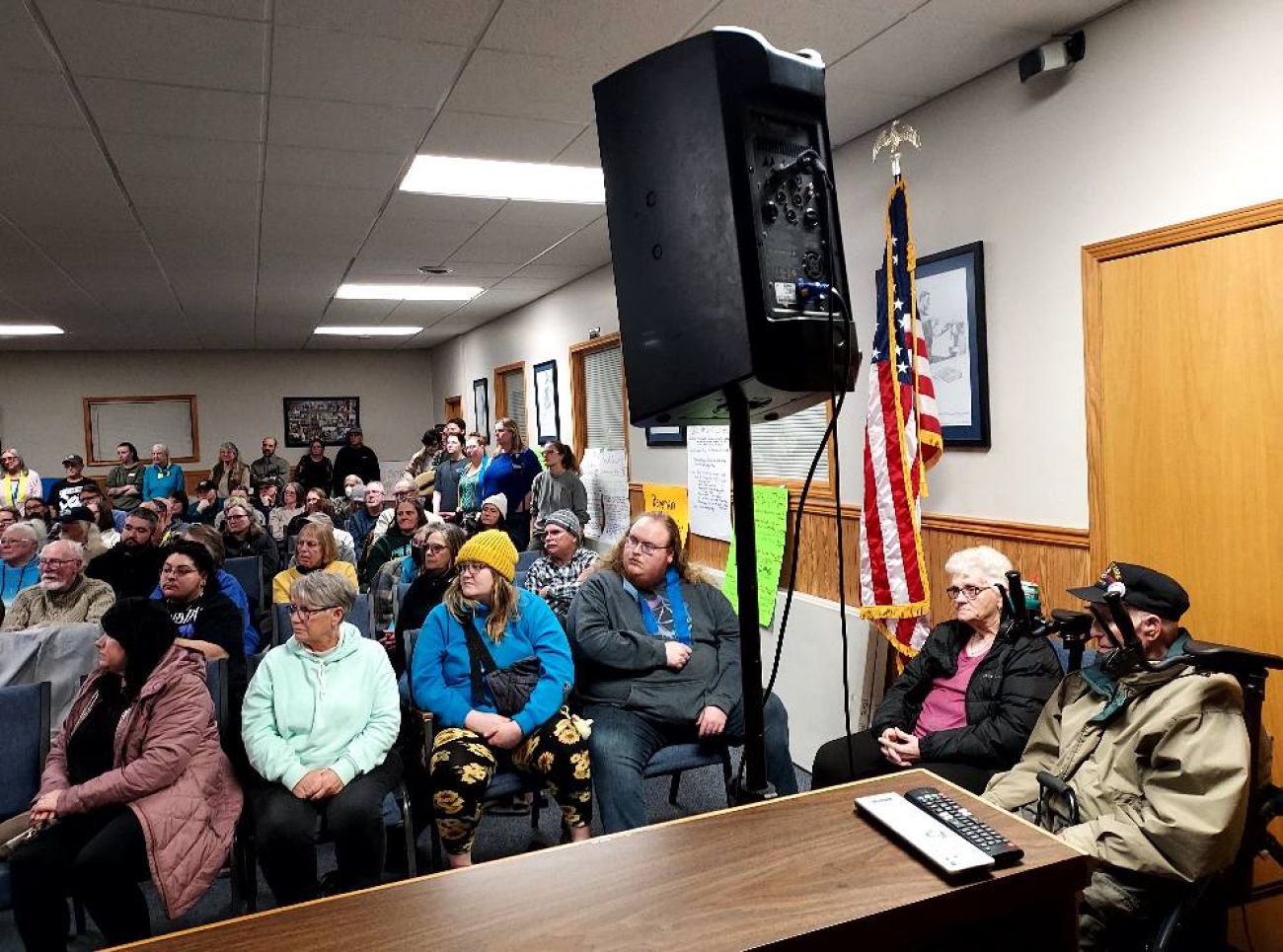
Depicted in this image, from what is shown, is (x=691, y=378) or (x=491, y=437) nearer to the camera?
(x=691, y=378)

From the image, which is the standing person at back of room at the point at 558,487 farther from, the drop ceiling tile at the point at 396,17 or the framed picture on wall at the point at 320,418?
the framed picture on wall at the point at 320,418

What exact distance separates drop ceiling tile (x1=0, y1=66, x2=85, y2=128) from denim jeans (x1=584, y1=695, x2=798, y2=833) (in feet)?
9.00

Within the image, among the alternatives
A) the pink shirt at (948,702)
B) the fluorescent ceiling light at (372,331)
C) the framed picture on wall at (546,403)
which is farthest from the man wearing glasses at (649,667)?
the fluorescent ceiling light at (372,331)

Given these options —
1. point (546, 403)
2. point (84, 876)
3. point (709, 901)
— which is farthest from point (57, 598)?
point (546, 403)

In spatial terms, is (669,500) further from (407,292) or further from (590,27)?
(590,27)

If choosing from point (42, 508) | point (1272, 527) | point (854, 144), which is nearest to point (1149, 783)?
point (1272, 527)

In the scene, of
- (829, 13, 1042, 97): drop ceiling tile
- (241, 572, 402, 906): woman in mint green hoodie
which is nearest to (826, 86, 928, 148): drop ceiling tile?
(829, 13, 1042, 97): drop ceiling tile

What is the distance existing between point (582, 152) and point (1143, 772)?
3093 millimetres

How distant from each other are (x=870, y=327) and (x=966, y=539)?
3.35 ft

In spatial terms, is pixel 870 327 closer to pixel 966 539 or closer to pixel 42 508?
pixel 966 539

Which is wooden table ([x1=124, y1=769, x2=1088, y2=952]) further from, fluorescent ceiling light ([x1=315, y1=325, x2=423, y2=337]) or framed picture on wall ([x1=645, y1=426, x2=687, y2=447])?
fluorescent ceiling light ([x1=315, y1=325, x2=423, y2=337])

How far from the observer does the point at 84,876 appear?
2.27 m

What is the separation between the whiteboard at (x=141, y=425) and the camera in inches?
429

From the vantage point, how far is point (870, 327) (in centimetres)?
369
